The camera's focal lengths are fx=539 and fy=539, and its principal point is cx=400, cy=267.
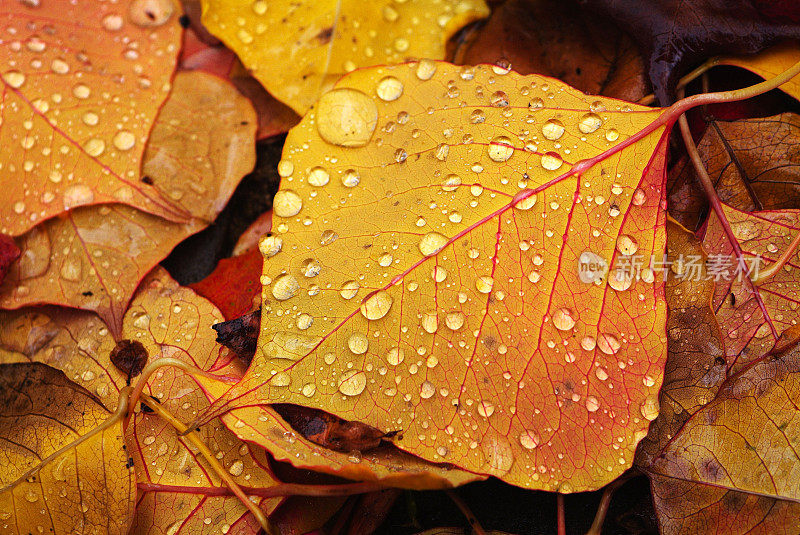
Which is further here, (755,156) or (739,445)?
(755,156)

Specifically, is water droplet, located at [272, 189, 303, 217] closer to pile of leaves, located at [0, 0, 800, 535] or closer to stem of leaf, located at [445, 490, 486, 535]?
pile of leaves, located at [0, 0, 800, 535]

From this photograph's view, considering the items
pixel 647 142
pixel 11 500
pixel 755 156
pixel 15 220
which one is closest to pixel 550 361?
pixel 647 142

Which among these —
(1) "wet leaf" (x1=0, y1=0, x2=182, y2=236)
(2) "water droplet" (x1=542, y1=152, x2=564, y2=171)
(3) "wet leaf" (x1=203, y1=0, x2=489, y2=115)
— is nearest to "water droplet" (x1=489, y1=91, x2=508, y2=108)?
(2) "water droplet" (x1=542, y1=152, x2=564, y2=171)

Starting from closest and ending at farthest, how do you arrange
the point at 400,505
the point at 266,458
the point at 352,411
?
the point at 352,411, the point at 266,458, the point at 400,505

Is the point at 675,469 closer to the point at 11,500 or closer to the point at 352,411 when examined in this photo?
the point at 352,411

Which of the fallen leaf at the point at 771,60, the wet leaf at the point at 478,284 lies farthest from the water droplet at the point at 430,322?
the fallen leaf at the point at 771,60
